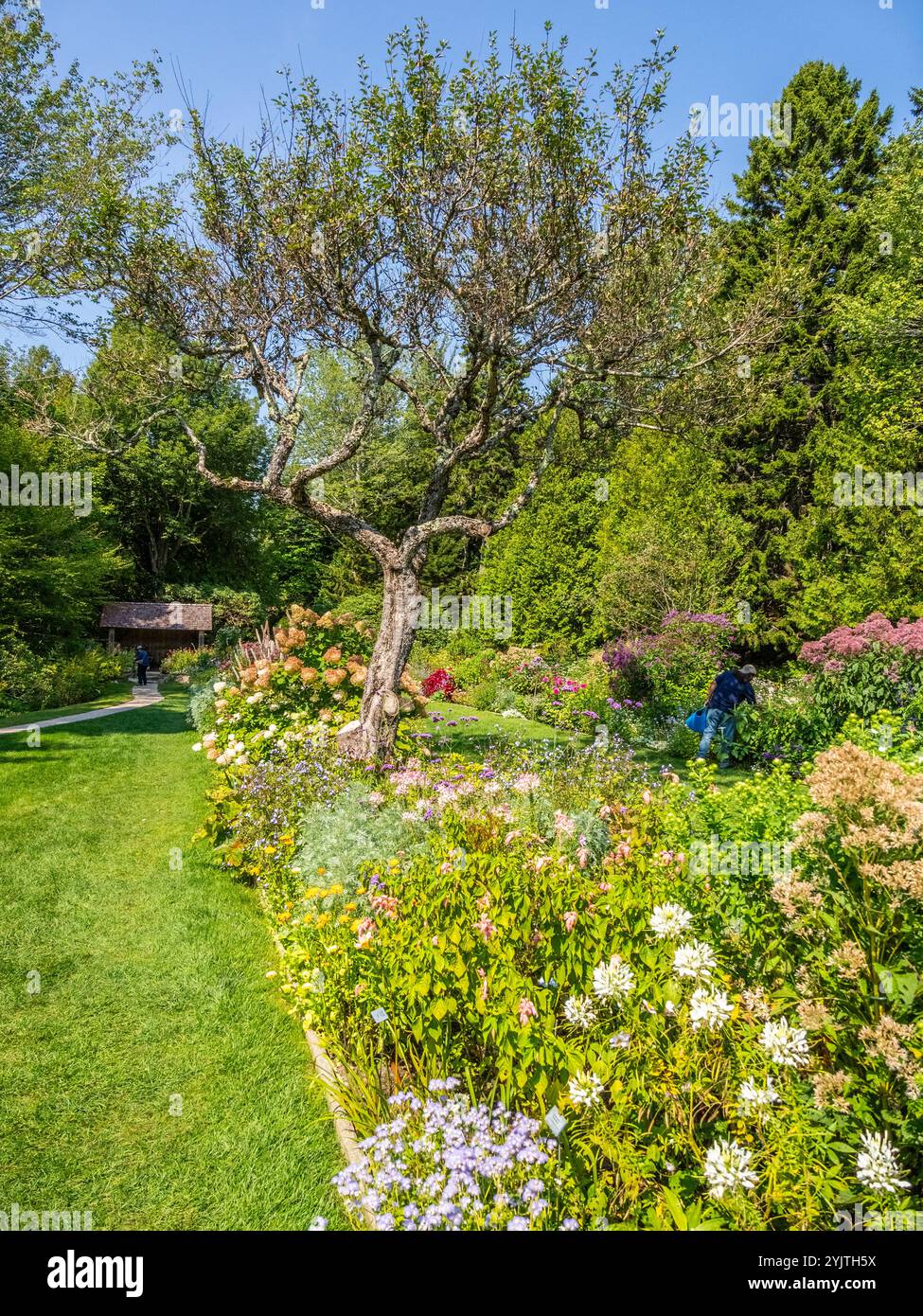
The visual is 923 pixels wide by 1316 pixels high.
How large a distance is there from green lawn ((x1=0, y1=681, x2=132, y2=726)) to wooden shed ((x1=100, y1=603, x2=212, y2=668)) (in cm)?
816

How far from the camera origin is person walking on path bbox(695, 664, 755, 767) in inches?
394

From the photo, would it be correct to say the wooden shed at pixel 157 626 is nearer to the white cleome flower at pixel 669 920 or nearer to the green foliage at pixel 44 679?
the green foliage at pixel 44 679

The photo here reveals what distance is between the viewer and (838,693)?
32.2 ft

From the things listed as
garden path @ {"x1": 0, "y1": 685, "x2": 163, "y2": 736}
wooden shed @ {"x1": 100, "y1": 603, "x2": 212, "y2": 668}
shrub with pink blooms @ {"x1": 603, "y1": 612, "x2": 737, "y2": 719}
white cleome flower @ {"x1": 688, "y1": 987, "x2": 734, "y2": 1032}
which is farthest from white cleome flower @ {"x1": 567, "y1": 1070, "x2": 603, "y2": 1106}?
wooden shed @ {"x1": 100, "y1": 603, "x2": 212, "y2": 668}

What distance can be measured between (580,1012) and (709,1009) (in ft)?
1.64

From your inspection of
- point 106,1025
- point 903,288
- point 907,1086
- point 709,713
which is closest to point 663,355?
point 709,713

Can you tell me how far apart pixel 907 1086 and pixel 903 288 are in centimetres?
1744

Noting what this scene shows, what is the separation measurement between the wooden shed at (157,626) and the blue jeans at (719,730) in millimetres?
23966

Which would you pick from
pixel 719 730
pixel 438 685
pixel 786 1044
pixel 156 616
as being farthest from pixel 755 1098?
pixel 156 616

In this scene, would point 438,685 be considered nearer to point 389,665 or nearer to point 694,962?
point 389,665

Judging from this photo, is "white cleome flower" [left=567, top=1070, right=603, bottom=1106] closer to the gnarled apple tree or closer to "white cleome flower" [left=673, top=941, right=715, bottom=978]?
"white cleome flower" [left=673, top=941, right=715, bottom=978]

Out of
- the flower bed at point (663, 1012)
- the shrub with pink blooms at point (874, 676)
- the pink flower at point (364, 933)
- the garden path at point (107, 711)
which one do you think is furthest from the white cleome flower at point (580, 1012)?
the garden path at point (107, 711)

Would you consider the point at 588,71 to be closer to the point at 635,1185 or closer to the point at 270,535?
the point at 635,1185

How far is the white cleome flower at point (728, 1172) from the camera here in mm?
1912
